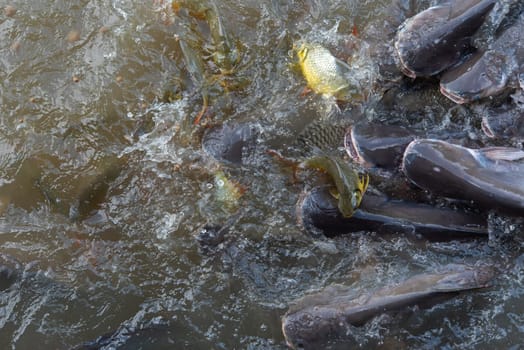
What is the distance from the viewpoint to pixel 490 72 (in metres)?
3.10

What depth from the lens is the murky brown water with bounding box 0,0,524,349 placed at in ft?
9.37

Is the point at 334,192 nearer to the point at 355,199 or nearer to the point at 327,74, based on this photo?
the point at 355,199

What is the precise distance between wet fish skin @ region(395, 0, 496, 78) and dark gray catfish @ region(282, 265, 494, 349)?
1.31 metres

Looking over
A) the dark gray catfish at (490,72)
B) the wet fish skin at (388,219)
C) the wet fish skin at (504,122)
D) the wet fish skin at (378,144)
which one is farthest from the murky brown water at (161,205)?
the wet fish skin at (378,144)

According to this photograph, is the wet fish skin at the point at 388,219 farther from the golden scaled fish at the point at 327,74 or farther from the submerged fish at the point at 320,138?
the golden scaled fish at the point at 327,74

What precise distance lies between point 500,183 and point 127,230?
2143 millimetres

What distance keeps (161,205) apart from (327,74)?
1.34 meters

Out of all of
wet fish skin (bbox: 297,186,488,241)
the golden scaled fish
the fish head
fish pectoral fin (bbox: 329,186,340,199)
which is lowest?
wet fish skin (bbox: 297,186,488,241)

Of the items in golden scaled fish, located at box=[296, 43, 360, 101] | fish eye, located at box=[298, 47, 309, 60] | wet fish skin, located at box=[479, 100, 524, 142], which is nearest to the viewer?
wet fish skin, located at box=[479, 100, 524, 142]

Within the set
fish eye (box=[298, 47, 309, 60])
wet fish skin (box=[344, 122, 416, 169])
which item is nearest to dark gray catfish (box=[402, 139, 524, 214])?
wet fish skin (box=[344, 122, 416, 169])

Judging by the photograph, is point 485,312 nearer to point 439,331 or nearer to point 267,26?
point 439,331

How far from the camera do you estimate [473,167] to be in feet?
9.05

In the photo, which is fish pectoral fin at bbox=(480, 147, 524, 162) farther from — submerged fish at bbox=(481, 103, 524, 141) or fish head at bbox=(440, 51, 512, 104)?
Answer: fish head at bbox=(440, 51, 512, 104)

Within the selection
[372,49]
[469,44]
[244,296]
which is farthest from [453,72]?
[244,296]
